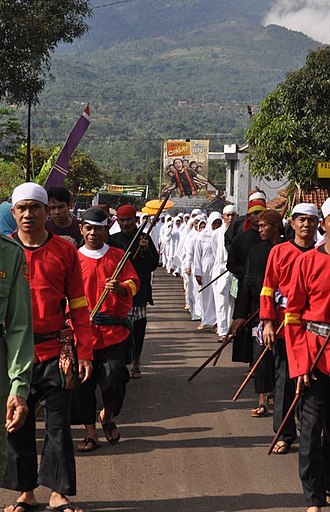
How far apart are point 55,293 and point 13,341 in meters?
1.70

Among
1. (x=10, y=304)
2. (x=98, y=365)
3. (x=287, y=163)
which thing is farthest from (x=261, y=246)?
(x=287, y=163)

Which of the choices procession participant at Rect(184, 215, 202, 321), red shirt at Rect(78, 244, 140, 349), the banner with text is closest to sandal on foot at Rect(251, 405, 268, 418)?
red shirt at Rect(78, 244, 140, 349)

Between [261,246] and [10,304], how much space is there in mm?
4779

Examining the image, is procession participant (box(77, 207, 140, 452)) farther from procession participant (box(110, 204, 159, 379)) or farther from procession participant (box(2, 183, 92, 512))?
procession participant (box(110, 204, 159, 379))

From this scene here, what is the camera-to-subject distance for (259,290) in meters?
8.91

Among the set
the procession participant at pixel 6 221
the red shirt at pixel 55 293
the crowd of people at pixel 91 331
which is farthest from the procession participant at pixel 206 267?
the red shirt at pixel 55 293

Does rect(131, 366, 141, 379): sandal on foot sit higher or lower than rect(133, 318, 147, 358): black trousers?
lower

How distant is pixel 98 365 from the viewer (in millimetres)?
7863

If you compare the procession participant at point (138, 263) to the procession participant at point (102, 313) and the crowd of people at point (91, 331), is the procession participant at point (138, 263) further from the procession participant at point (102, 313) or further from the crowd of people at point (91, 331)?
the procession participant at point (102, 313)

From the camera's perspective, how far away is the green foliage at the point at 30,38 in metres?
20.2

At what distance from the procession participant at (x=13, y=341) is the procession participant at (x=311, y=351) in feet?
6.83

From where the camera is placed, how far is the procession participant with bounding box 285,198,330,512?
596 centimetres

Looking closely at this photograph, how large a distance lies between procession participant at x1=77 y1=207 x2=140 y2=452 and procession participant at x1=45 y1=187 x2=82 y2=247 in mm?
1102

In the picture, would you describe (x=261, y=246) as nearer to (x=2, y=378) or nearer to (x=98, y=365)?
(x=98, y=365)
